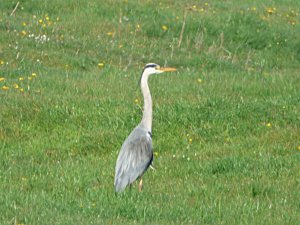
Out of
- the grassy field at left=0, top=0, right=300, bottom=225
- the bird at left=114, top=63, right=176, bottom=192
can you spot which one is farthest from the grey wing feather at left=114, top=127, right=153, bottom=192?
the grassy field at left=0, top=0, right=300, bottom=225

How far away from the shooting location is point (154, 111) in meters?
13.8

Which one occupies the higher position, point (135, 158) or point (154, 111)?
point (135, 158)

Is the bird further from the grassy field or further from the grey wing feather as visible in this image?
the grassy field

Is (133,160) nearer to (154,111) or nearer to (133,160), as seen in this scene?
(133,160)

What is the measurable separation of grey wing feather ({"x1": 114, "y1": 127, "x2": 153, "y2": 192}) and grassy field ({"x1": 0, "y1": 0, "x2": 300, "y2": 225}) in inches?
6.9

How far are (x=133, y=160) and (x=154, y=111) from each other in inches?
142

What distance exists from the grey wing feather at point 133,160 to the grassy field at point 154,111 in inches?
6.9

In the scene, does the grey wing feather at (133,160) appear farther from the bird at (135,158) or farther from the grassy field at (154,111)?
the grassy field at (154,111)

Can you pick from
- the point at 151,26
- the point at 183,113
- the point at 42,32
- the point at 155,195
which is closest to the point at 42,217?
the point at 155,195

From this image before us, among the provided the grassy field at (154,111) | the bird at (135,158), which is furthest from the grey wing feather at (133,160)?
the grassy field at (154,111)

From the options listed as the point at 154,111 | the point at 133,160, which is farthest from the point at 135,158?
the point at 154,111

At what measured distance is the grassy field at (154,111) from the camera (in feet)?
30.8

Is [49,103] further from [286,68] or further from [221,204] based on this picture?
[286,68]

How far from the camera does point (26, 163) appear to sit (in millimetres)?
11602
